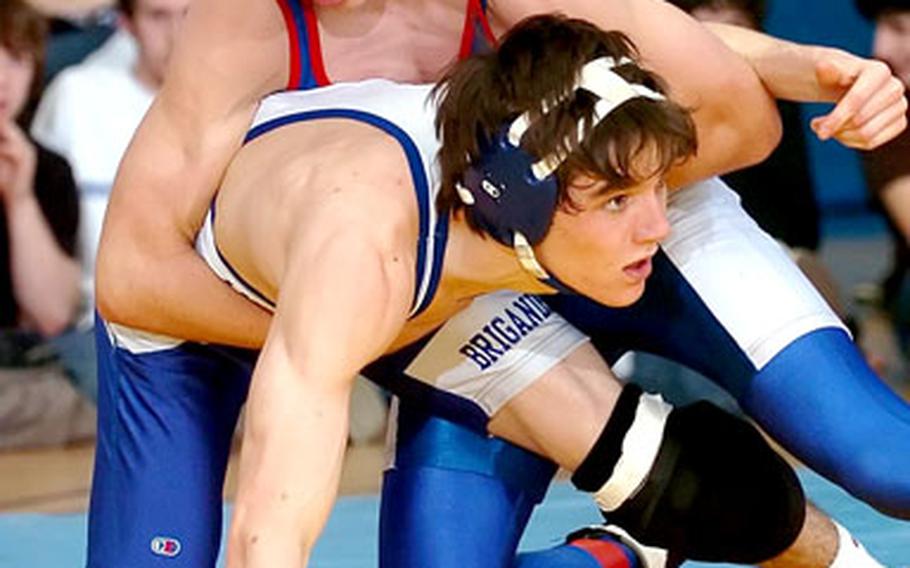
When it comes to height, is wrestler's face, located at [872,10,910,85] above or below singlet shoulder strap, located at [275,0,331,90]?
below

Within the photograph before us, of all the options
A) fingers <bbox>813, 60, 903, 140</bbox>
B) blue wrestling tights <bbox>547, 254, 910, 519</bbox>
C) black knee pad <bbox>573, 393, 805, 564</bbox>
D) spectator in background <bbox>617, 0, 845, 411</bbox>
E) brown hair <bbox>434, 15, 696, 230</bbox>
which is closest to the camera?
brown hair <bbox>434, 15, 696, 230</bbox>

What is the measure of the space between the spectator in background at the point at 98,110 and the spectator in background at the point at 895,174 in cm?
175

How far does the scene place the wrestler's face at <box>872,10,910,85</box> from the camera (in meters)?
5.88

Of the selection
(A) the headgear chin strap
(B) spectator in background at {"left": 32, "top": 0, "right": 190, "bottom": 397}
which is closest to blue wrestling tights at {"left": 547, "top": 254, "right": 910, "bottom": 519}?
(A) the headgear chin strap

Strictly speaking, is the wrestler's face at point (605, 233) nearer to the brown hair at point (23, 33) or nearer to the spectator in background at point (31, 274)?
the spectator in background at point (31, 274)

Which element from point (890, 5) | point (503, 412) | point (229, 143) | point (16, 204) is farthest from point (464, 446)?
point (890, 5)

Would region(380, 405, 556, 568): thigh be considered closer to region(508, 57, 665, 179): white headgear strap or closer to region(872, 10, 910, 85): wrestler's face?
region(508, 57, 665, 179): white headgear strap

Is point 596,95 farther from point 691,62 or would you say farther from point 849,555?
point 849,555

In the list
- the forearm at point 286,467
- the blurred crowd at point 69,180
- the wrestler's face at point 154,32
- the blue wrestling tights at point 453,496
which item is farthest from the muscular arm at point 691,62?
the wrestler's face at point 154,32

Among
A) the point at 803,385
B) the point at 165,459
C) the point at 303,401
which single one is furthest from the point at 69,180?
the point at 303,401

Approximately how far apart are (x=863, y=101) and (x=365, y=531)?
177 centimetres

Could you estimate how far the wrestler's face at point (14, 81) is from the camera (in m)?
5.70

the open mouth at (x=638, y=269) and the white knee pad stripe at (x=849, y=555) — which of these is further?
the white knee pad stripe at (x=849, y=555)

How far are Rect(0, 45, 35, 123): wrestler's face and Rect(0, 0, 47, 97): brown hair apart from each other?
1 centimetres
